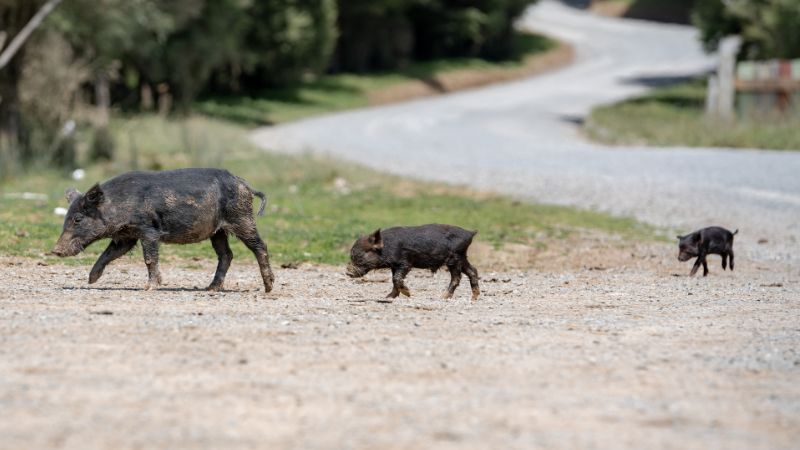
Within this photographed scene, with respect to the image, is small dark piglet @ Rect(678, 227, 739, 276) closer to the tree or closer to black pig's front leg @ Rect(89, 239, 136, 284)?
black pig's front leg @ Rect(89, 239, 136, 284)

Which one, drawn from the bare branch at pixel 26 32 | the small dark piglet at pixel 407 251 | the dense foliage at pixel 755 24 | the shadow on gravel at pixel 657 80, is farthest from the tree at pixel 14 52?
the shadow on gravel at pixel 657 80

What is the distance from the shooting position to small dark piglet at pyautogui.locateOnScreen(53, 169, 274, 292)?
12.3 m

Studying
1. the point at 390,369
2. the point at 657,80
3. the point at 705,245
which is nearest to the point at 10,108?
the point at 705,245

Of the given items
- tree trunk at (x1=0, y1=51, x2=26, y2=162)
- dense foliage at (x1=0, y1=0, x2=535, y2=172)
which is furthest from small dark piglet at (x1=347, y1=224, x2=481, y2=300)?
tree trunk at (x1=0, y1=51, x2=26, y2=162)

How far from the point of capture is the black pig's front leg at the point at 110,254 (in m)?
12.6

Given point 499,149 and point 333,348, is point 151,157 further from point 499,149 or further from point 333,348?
point 333,348

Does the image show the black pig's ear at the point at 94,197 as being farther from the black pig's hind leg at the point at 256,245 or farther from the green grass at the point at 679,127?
the green grass at the point at 679,127

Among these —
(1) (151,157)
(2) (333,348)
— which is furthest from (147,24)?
(2) (333,348)

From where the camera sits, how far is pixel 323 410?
25.1 feet

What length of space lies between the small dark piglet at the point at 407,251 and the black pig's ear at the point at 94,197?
2.42 m

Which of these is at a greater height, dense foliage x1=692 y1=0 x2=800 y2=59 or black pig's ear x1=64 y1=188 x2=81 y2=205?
dense foliage x1=692 y1=0 x2=800 y2=59

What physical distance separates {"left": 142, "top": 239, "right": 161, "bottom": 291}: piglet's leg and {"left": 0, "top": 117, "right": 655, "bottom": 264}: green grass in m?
3.05

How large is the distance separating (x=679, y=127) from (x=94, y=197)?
1112 inches

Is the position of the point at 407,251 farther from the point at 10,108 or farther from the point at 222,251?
the point at 10,108
